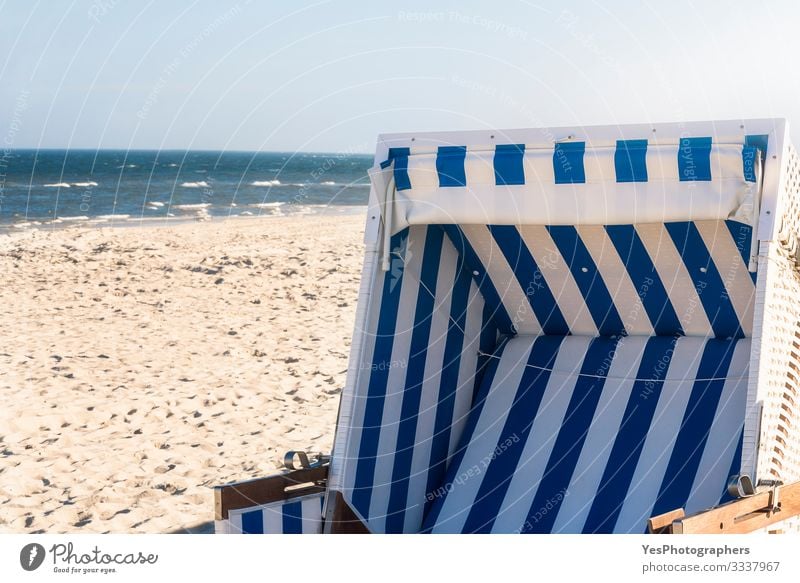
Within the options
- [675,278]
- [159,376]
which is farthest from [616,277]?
[159,376]

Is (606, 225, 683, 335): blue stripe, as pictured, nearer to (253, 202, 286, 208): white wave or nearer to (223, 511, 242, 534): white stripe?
(223, 511, 242, 534): white stripe

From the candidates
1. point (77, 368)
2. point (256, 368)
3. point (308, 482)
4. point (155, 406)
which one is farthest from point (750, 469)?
point (77, 368)

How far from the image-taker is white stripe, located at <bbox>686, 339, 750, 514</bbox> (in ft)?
11.6

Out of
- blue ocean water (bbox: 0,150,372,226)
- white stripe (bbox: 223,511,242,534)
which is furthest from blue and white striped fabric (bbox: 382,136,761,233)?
blue ocean water (bbox: 0,150,372,226)

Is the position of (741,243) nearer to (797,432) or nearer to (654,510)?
(797,432)

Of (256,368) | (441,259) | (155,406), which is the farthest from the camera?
(256,368)

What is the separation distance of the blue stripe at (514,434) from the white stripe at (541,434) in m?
0.02

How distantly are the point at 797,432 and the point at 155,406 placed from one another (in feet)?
13.4

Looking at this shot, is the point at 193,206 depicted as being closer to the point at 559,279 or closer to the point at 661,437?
the point at 559,279

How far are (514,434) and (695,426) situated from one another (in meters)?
0.69

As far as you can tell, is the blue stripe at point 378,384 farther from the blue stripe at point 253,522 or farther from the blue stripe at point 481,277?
the blue stripe at point 253,522

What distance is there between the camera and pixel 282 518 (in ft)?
10.3

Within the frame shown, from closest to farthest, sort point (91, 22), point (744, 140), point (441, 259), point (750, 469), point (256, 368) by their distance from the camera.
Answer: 1. point (750, 469)
2. point (744, 140)
3. point (441, 259)
4. point (91, 22)
5. point (256, 368)

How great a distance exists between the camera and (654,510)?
11.7 ft
